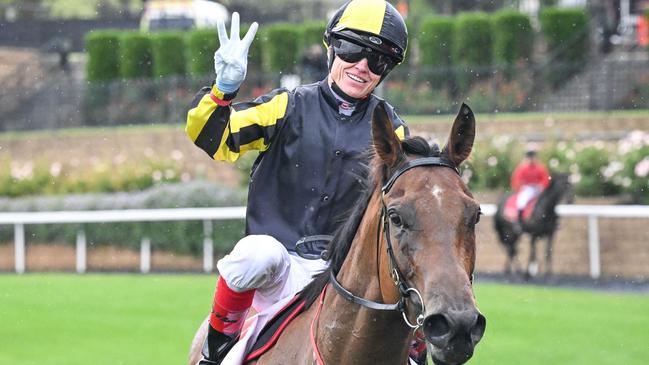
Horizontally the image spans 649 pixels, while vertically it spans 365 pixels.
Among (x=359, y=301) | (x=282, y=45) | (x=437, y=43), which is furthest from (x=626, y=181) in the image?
(x=359, y=301)

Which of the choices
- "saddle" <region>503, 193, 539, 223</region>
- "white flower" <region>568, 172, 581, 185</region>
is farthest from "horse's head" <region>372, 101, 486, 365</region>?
"white flower" <region>568, 172, 581, 185</region>

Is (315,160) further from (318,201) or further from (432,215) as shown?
(432,215)

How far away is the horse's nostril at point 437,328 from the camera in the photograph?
9.86ft

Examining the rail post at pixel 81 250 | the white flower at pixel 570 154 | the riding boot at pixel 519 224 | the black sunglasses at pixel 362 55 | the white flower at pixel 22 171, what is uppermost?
the black sunglasses at pixel 362 55

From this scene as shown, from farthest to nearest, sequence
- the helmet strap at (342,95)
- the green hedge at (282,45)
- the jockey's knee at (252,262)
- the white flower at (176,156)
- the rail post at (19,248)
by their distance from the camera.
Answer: the green hedge at (282,45), the white flower at (176,156), the rail post at (19,248), the helmet strap at (342,95), the jockey's knee at (252,262)

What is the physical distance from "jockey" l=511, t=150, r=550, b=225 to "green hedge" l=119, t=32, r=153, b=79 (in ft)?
36.0

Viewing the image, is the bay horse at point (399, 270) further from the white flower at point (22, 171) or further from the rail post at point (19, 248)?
the white flower at point (22, 171)

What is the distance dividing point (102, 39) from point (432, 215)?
892 inches

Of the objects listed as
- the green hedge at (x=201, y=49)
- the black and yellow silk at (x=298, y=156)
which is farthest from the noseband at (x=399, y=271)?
the green hedge at (x=201, y=49)

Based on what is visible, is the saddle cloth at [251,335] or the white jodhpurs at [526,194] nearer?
the saddle cloth at [251,335]

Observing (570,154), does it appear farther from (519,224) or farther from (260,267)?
(260,267)

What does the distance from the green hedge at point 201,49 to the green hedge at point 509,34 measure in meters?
5.59

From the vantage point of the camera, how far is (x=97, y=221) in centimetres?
1741

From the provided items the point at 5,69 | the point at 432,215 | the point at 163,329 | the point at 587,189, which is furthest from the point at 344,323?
the point at 5,69
